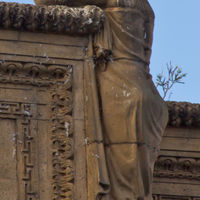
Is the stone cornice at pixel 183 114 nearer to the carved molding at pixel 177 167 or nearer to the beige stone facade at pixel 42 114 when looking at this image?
the carved molding at pixel 177 167

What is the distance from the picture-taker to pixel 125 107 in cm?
2570

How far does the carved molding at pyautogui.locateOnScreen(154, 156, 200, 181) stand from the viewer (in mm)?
27594

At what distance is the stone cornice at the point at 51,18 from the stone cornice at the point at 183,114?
6.61 ft

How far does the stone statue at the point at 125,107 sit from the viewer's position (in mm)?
25547

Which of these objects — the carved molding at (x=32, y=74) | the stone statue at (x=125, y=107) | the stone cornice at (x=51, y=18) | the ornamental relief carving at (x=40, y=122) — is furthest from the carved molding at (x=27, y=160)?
the stone cornice at (x=51, y=18)

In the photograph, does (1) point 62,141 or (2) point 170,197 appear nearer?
(1) point 62,141

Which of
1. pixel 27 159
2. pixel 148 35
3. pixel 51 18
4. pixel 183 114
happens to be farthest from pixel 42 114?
pixel 183 114

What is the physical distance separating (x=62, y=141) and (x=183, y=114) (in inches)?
102

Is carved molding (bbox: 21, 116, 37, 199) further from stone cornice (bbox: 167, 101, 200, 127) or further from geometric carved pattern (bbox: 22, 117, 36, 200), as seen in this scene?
stone cornice (bbox: 167, 101, 200, 127)

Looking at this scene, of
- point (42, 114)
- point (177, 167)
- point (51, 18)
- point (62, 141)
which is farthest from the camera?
point (177, 167)

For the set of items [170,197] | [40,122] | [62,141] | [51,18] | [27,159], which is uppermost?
[51,18]

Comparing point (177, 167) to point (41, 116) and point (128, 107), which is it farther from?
point (41, 116)

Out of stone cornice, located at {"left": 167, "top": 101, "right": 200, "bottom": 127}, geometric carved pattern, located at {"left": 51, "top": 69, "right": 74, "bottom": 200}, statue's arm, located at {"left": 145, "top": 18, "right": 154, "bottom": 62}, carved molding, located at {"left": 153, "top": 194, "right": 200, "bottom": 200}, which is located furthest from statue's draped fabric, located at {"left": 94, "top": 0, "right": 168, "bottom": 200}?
carved molding, located at {"left": 153, "top": 194, "right": 200, "bottom": 200}

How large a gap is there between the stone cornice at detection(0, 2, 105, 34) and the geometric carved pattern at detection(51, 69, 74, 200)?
0.65 metres
